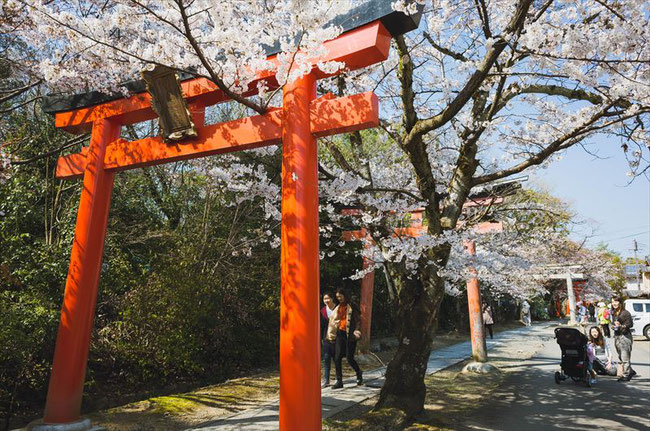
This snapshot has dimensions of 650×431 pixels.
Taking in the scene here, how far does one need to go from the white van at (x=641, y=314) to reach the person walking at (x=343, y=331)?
18005 mm

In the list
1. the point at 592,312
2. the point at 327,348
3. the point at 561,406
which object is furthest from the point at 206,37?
the point at 592,312

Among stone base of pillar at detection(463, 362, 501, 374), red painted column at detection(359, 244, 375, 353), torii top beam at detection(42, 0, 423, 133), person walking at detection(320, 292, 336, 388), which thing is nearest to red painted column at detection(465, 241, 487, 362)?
→ stone base of pillar at detection(463, 362, 501, 374)

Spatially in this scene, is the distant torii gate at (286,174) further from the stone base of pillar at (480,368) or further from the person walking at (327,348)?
the stone base of pillar at (480,368)

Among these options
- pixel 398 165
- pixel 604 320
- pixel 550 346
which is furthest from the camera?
pixel 550 346

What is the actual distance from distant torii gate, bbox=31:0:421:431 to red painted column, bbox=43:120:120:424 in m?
0.01

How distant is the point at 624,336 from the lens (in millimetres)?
8445

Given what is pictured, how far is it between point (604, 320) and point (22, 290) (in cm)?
1534

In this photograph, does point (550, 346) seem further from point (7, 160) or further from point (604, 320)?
point (7, 160)

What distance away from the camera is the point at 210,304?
24.6 ft

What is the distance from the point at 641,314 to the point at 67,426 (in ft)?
74.5

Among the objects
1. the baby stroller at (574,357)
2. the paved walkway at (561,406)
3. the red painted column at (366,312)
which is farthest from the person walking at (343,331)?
the baby stroller at (574,357)

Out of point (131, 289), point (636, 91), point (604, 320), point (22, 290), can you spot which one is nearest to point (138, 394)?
point (131, 289)

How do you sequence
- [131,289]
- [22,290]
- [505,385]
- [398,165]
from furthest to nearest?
[398,165], [505,385], [131,289], [22,290]

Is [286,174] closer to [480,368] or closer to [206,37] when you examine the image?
[206,37]
